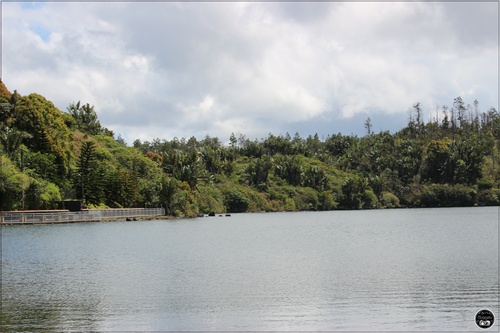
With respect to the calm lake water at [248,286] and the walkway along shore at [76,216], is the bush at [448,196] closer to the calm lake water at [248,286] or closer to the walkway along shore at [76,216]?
the walkway along shore at [76,216]

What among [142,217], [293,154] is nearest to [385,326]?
[142,217]

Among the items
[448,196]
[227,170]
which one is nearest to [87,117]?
[227,170]

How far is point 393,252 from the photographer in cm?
4459

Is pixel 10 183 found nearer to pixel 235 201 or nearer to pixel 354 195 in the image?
pixel 235 201

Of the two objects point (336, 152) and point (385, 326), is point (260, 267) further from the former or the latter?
point (336, 152)

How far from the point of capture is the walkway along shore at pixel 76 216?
75625 mm

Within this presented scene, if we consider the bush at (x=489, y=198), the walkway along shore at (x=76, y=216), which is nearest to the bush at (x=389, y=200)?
the bush at (x=489, y=198)

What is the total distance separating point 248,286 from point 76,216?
6018cm

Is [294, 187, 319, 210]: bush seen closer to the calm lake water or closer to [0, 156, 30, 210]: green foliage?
[0, 156, 30, 210]: green foliage

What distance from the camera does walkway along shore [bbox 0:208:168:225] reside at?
75.6 metres

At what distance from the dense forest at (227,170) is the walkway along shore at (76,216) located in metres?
4.68

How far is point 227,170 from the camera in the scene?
15712cm

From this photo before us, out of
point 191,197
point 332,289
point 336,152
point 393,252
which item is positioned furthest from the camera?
point 336,152

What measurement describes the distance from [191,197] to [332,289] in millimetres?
84418
